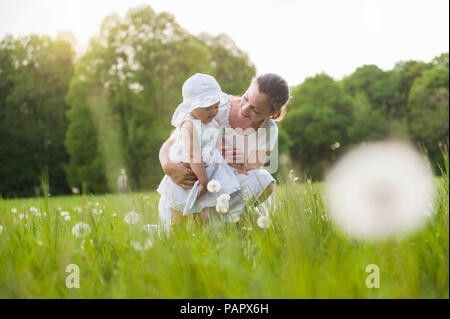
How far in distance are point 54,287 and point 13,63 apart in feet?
113

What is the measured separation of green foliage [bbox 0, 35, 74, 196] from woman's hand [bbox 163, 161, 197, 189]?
1071 inches

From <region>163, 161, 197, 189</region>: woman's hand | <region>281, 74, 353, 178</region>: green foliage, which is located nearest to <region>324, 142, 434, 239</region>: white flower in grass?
<region>163, 161, 197, 189</region>: woman's hand

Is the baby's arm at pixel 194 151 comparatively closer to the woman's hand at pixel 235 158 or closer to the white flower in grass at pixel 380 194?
the woman's hand at pixel 235 158

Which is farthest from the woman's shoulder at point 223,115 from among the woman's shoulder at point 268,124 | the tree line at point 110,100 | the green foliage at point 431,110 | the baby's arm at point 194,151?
the green foliage at point 431,110

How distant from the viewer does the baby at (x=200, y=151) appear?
401cm

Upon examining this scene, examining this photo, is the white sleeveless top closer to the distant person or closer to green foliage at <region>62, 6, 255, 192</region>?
the distant person

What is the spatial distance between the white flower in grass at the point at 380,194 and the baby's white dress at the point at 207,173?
1100 millimetres

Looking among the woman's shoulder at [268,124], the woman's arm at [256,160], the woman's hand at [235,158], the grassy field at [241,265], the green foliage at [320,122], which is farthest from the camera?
the green foliage at [320,122]

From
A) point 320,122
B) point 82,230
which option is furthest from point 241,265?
point 320,122

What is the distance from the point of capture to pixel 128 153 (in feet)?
83.9

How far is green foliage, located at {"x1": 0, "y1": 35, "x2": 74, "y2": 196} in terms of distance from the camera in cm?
2856

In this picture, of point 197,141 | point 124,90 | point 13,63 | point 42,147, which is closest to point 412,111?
point 124,90
